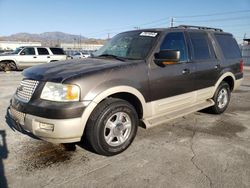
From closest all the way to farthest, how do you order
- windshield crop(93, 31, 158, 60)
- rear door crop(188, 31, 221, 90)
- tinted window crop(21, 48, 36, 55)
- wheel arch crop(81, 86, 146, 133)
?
wheel arch crop(81, 86, 146, 133) < windshield crop(93, 31, 158, 60) < rear door crop(188, 31, 221, 90) < tinted window crop(21, 48, 36, 55)

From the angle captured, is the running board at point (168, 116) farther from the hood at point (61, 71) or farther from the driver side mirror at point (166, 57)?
the hood at point (61, 71)

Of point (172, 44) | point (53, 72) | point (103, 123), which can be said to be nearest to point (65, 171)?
point (103, 123)

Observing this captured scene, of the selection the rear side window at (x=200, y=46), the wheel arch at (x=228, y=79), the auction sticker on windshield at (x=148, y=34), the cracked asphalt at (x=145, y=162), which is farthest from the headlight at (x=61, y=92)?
the wheel arch at (x=228, y=79)

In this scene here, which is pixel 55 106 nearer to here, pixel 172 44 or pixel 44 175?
pixel 44 175

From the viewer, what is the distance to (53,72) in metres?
3.24

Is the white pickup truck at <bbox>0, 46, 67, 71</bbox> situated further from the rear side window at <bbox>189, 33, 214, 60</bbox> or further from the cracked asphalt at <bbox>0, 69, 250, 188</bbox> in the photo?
the rear side window at <bbox>189, 33, 214, 60</bbox>

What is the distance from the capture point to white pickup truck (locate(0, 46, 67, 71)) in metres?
16.1

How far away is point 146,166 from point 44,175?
129 centimetres

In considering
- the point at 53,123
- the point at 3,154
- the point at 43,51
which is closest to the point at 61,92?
the point at 53,123

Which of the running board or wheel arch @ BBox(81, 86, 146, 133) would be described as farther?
the running board

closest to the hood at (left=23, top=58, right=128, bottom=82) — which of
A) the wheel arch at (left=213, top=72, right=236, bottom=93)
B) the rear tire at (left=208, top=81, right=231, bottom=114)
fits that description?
the wheel arch at (left=213, top=72, right=236, bottom=93)

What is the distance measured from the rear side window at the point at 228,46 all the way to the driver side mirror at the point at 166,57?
2228mm

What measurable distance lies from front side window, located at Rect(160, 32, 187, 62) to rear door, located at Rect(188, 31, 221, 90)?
0.22 m

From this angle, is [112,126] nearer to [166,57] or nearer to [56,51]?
[166,57]
